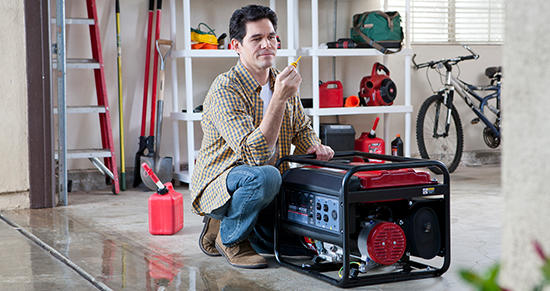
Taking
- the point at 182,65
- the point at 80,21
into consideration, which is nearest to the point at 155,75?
the point at 182,65

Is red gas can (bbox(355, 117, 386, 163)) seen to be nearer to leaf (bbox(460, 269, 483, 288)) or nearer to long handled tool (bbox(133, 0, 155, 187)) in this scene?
long handled tool (bbox(133, 0, 155, 187))

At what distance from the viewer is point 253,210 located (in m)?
2.95

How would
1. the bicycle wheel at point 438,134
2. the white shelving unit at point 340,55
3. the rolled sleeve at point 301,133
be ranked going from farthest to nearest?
the bicycle wheel at point 438,134, the white shelving unit at point 340,55, the rolled sleeve at point 301,133

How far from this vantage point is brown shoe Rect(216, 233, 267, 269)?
10.1 ft

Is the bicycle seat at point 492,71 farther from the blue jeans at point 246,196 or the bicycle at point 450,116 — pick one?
the blue jeans at point 246,196

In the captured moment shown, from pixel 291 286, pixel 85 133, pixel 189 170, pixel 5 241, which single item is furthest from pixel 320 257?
pixel 85 133

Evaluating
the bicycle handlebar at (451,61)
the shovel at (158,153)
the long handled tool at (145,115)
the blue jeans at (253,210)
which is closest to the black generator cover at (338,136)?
the bicycle handlebar at (451,61)

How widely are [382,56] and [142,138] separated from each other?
7.69 ft

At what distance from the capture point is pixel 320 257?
3070 mm

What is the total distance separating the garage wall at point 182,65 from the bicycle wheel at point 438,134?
21cm

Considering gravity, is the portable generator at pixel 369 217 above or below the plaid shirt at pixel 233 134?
below

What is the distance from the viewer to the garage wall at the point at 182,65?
562 cm

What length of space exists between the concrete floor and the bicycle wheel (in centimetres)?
129

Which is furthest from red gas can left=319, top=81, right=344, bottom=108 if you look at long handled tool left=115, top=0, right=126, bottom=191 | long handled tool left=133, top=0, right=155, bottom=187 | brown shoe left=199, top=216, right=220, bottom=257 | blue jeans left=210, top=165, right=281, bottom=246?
blue jeans left=210, top=165, right=281, bottom=246
